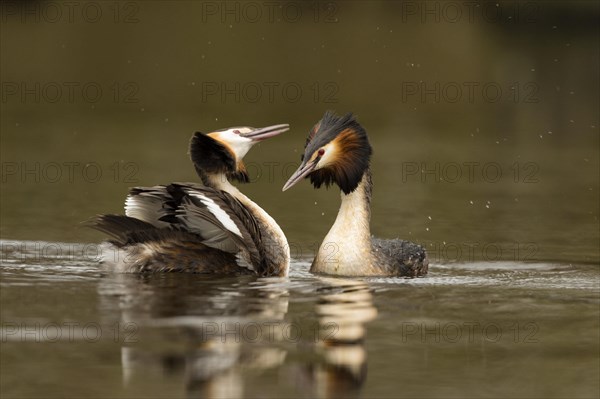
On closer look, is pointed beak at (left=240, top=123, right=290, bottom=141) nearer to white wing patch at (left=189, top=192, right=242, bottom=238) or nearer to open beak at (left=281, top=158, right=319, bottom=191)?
open beak at (left=281, top=158, right=319, bottom=191)

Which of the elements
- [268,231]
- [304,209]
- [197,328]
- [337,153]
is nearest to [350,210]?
[337,153]

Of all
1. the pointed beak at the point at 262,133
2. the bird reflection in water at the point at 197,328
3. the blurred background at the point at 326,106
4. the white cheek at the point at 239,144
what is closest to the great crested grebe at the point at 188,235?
the bird reflection in water at the point at 197,328

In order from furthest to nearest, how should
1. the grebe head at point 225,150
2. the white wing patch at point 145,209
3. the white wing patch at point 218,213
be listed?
the grebe head at point 225,150, the white wing patch at point 145,209, the white wing patch at point 218,213

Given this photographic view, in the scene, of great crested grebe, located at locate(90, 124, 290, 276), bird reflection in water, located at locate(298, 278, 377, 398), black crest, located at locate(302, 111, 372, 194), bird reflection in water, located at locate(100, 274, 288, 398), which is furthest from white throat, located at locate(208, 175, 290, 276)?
black crest, located at locate(302, 111, 372, 194)

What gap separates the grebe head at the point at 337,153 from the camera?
1251 cm

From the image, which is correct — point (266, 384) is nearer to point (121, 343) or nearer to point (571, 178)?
point (121, 343)

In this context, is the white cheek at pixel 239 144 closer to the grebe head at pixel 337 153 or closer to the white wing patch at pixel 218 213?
the grebe head at pixel 337 153

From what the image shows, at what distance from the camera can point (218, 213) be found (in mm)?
11812

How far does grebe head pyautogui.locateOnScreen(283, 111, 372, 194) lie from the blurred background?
4.68ft

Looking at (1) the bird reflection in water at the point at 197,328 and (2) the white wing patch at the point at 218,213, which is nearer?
(1) the bird reflection in water at the point at 197,328

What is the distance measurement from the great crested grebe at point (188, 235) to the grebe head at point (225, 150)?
0.47 meters

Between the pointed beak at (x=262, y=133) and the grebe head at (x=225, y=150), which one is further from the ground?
the pointed beak at (x=262, y=133)

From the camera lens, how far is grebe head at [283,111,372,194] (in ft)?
41.0

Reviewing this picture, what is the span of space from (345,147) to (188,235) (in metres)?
1.62
